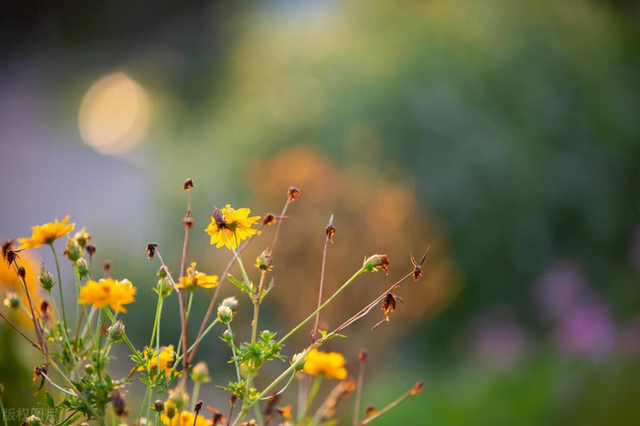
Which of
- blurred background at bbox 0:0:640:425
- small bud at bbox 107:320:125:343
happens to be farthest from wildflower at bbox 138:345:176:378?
blurred background at bbox 0:0:640:425

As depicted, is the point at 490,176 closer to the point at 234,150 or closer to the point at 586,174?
the point at 586,174

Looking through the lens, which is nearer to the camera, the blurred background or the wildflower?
the wildflower

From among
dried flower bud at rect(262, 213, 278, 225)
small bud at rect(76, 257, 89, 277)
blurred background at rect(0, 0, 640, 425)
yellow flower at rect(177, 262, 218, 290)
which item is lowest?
small bud at rect(76, 257, 89, 277)

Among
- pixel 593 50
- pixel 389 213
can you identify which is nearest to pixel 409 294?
pixel 389 213

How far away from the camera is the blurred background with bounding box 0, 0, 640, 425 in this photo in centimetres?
188

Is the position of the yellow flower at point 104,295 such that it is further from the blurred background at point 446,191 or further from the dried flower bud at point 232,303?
the blurred background at point 446,191

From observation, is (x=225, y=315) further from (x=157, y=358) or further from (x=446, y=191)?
(x=446, y=191)

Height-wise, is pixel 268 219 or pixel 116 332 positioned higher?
pixel 268 219

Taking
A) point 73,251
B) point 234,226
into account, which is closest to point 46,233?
point 73,251

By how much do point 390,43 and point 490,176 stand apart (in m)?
0.73

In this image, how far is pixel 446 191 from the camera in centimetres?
241

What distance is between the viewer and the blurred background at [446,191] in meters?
1.88

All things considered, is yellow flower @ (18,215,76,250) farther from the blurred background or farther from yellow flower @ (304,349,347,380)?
the blurred background

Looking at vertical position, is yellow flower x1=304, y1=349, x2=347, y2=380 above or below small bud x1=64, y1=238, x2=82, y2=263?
above
